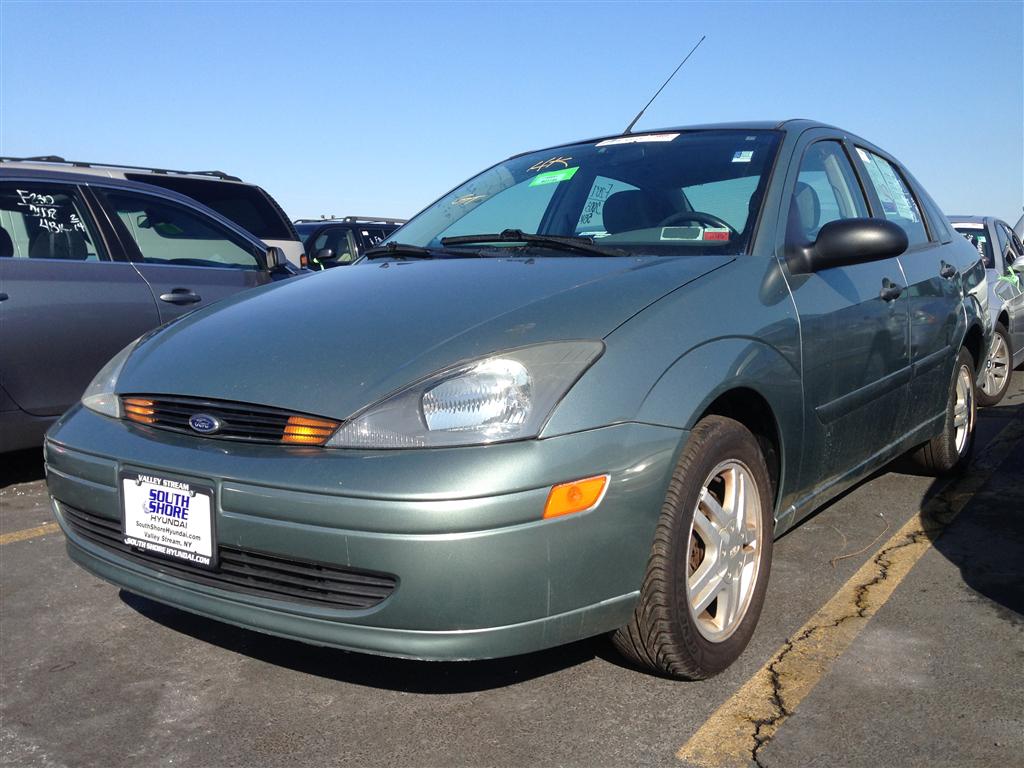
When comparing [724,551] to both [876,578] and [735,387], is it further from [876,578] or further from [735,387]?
[876,578]

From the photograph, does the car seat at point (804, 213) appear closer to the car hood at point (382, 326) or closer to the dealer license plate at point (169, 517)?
the car hood at point (382, 326)

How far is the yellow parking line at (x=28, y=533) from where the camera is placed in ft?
13.0

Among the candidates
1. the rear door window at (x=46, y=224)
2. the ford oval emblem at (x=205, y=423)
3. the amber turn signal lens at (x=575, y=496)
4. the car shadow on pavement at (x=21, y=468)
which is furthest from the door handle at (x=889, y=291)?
the car shadow on pavement at (x=21, y=468)

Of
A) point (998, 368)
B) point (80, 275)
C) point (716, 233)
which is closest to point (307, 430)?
point (716, 233)

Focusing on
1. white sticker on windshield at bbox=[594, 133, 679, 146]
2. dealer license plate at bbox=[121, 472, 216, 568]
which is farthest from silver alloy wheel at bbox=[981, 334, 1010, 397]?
dealer license plate at bbox=[121, 472, 216, 568]

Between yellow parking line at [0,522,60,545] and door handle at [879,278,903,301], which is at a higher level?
Result: door handle at [879,278,903,301]

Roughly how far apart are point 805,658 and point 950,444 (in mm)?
2213

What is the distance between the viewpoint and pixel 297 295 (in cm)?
304

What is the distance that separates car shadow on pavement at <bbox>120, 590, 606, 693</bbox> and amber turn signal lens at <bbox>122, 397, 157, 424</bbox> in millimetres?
610

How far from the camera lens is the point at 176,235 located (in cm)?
541

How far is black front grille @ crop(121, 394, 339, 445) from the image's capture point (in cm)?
229

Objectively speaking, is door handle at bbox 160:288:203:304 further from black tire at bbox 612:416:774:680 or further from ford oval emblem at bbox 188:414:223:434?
black tire at bbox 612:416:774:680

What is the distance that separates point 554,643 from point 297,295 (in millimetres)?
1399

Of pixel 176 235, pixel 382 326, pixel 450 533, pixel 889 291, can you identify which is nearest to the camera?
pixel 450 533
